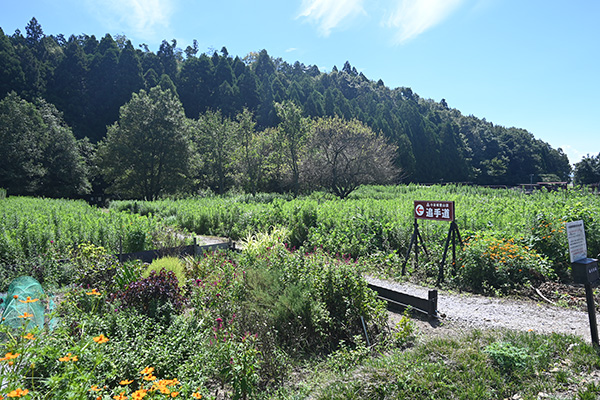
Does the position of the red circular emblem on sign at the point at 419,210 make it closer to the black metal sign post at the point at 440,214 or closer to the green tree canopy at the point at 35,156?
the black metal sign post at the point at 440,214

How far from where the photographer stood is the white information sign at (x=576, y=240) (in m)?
3.58

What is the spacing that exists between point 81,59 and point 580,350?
197 feet

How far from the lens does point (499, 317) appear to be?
480 cm

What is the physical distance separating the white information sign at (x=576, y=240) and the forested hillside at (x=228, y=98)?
3012 centimetres

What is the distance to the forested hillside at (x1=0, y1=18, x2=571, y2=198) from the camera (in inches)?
1780

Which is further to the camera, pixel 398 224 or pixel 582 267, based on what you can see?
pixel 398 224

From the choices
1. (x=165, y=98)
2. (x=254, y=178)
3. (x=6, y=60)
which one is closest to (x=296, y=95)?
(x=165, y=98)

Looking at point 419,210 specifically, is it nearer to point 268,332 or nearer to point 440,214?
point 440,214

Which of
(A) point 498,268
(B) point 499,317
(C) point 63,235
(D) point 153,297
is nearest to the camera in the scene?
(D) point 153,297

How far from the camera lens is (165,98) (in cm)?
3181

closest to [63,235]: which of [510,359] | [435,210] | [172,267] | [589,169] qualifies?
[172,267]

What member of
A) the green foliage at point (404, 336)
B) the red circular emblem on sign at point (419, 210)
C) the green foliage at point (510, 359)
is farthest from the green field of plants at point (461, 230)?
the green foliage at point (510, 359)

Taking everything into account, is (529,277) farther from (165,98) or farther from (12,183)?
(12,183)

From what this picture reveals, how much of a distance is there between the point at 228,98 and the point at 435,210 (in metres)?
52.0
